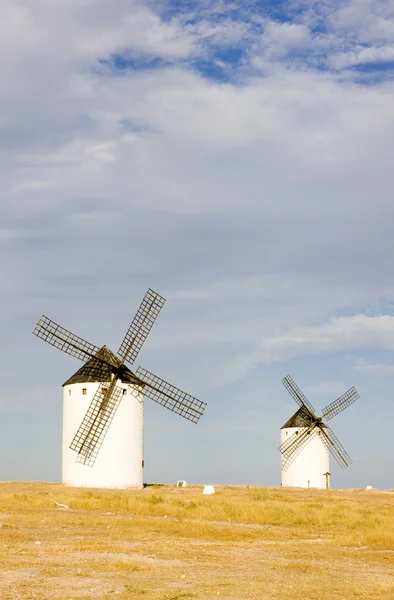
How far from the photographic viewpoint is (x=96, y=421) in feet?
139

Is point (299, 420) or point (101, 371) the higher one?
point (101, 371)

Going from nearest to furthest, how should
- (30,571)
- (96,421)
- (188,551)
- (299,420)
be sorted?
1. (30,571)
2. (188,551)
3. (96,421)
4. (299,420)

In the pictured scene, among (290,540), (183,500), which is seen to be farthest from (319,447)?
(290,540)

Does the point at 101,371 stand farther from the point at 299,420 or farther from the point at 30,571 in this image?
the point at 30,571

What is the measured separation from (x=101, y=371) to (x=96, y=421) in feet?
10.1

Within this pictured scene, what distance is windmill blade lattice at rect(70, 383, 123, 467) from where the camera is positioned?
139ft

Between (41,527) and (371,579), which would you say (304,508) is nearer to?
(41,527)

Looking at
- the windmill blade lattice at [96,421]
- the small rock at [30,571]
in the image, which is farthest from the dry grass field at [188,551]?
the windmill blade lattice at [96,421]

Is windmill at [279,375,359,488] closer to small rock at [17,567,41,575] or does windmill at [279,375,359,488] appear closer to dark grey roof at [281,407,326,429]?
dark grey roof at [281,407,326,429]

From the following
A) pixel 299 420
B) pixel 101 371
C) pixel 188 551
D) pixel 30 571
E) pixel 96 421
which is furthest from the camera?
pixel 299 420

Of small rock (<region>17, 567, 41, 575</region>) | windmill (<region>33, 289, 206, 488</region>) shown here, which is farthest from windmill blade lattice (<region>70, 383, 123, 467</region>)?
Result: small rock (<region>17, 567, 41, 575</region>)

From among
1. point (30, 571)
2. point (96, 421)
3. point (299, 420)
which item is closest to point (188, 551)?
point (30, 571)

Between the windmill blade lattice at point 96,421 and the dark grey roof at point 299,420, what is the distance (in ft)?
78.1

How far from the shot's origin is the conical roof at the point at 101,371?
43.2 m
